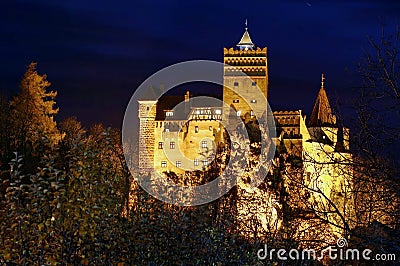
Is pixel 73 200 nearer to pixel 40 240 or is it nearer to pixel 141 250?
pixel 40 240

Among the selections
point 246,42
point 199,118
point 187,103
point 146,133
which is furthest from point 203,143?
point 246,42

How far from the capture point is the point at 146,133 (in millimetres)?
52281

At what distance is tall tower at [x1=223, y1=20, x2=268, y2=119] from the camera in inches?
2003

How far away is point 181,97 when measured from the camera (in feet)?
186

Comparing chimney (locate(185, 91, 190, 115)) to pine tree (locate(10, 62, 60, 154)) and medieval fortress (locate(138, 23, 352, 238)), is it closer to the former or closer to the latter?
medieval fortress (locate(138, 23, 352, 238))

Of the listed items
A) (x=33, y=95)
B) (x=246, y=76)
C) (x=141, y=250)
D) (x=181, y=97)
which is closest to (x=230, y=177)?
(x=33, y=95)

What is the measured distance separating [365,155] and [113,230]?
316 cm

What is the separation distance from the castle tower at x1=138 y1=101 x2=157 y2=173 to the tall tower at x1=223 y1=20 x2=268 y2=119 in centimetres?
601

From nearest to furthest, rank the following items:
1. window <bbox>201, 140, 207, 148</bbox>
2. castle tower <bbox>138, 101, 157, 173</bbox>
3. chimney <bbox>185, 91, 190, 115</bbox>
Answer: window <bbox>201, 140, 207, 148</bbox> → castle tower <bbox>138, 101, 157, 173</bbox> → chimney <bbox>185, 91, 190, 115</bbox>

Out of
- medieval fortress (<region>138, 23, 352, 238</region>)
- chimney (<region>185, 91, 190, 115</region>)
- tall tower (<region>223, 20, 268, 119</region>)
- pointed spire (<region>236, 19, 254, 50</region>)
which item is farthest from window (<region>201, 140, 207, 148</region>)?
pointed spire (<region>236, 19, 254, 50</region>)

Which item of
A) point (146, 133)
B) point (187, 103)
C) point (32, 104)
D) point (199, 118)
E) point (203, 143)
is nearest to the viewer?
point (32, 104)

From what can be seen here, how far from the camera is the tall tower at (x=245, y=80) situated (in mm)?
50875

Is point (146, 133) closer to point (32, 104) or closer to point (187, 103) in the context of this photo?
point (187, 103)

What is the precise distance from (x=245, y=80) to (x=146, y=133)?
8.59 m
